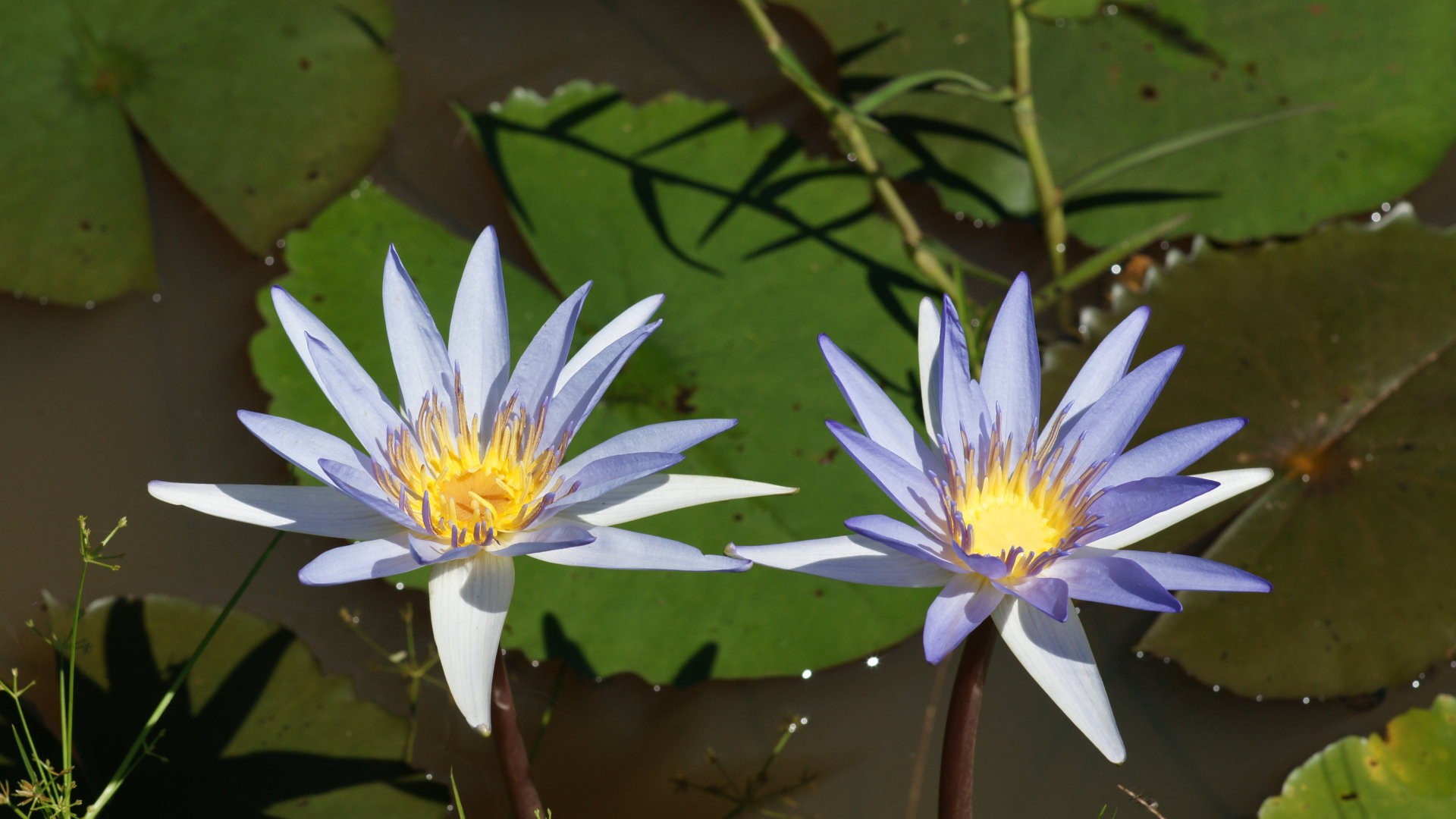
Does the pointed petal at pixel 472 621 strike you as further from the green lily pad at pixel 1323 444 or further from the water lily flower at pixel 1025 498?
the green lily pad at pixel 1323 444

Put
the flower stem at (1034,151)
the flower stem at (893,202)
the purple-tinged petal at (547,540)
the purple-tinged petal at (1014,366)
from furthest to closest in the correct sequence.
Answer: the flower stem at (893,202)
the flower stem at (1034,151)
the purple-tinged petal at (1014,366)
the purple-tinged petal at (547,540)

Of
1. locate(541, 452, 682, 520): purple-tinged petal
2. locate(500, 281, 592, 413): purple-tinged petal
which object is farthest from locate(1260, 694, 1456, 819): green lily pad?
locate(500, 281, 592, 413): purple-tinged petal

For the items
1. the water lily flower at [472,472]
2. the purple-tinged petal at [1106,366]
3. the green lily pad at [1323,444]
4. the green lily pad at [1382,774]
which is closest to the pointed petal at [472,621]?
the water lily flower at [472,472]

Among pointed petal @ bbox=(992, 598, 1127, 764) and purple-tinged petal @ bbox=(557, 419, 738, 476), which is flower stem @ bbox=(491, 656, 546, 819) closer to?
purple-tinged petal @ bbox=(557, 419, 738, 476)

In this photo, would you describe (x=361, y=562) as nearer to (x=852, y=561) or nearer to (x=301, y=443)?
(x=301, y=443)

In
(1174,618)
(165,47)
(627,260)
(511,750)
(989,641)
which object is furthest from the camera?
(165,47)

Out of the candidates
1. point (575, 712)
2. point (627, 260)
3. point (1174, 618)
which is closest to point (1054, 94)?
point (627, 260)

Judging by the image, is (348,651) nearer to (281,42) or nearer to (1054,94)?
(281,42)

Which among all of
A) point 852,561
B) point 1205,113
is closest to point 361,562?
point 852,561
